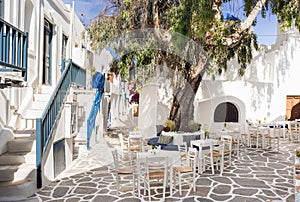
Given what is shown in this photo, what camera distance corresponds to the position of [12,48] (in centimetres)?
457

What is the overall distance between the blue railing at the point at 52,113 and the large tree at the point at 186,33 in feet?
10.2

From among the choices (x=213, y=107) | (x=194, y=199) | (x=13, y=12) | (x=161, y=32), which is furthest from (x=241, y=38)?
(x=13, y=12)

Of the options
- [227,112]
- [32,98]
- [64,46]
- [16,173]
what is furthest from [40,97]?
[227,112]

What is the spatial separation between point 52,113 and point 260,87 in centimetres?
1354

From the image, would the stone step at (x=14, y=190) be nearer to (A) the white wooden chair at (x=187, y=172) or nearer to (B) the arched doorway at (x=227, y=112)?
(A) the white wooden chair at (x=187, y=172)

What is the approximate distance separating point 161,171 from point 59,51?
7397mm

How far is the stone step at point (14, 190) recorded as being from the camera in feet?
17.9

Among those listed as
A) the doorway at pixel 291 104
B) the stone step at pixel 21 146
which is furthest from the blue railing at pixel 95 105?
the doorway at pixel 291 104

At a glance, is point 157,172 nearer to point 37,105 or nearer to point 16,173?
point 16,173

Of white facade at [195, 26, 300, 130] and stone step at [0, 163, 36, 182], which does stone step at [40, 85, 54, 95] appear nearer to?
stone step at [0, 163, 36, 182]

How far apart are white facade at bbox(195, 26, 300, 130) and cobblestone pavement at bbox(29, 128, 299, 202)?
6.47 meters

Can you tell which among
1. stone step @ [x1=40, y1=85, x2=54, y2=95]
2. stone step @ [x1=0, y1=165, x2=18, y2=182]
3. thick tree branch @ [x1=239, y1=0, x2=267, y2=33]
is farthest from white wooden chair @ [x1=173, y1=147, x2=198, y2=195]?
thick tree branch @ [x1=239, y1=0, x2=267, y2=33]

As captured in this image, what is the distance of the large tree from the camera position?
9672 mm

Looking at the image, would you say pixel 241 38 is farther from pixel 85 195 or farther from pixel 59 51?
pixel 85 195
